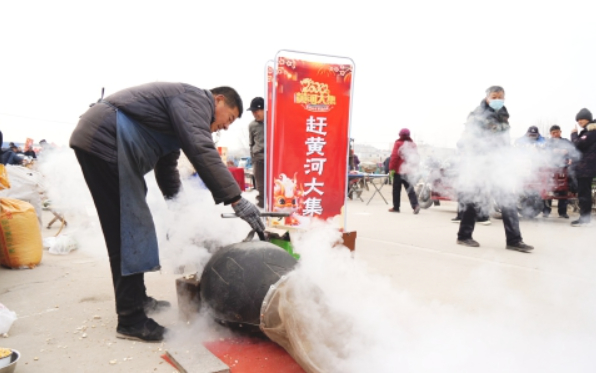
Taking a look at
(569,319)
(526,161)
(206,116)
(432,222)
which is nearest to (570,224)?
(432,222)

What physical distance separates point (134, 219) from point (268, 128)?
2721mm

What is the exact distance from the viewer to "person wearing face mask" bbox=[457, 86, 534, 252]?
16.7 ft

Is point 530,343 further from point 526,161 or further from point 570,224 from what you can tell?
point 570,224

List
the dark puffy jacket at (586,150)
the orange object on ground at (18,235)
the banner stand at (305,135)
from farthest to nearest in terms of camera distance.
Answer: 1. the dark puffy jacket at (586,150)
2. the banner stand at (305,135)
3. the orange object on ground at (18,235)

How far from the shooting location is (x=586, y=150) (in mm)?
7656

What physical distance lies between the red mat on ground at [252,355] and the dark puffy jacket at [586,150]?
7.27m

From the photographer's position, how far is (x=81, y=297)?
138 inches

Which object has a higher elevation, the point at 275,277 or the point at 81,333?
the point at 275,277

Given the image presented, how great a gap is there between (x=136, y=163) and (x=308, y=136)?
9.14 feet

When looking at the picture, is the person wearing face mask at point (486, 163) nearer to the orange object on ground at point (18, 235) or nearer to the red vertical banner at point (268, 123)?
the red vertical banner at point (268, 123)

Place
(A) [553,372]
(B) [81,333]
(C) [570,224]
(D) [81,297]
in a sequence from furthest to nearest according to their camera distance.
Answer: (C) [570,224]
(D) [81,297]
(B) [81,333]
(A) [553,372]

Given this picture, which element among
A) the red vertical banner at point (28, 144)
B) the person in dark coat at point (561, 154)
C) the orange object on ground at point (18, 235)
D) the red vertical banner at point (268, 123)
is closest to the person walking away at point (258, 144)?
the red vertical banner at point (268, 123)

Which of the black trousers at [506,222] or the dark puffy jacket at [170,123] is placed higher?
the dark puffy jacket at [170,123]

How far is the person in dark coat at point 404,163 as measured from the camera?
28.1 ft
